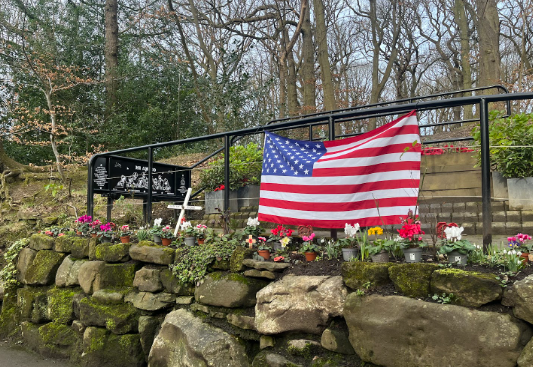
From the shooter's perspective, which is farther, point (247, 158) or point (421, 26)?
point (421, 26)

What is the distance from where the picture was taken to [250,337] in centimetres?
308

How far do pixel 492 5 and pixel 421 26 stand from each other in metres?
8.18

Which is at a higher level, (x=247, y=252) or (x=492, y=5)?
(x=492, y=5)

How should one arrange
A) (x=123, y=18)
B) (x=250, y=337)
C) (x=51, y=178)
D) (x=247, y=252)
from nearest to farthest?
(x=250, y=337) < (x=247, y=252) < (x=51, y=178) < (x=123, y=18)

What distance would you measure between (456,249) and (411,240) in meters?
0.29

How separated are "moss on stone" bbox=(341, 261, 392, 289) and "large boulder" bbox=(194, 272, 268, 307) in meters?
0.77

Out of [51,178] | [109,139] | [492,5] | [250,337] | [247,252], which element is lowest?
[250,337]

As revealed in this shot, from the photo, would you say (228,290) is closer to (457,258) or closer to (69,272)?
(457,258)

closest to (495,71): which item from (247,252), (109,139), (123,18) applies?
(247,252)

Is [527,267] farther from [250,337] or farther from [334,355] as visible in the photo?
[250,337]

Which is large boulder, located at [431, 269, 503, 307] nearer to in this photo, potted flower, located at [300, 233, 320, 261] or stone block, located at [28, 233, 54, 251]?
potted flower, located at [300, 233, 320, 261]

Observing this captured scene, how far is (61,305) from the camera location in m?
4.67

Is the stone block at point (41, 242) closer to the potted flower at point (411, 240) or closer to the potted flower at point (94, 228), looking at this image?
the potted flower at point (94, 228)

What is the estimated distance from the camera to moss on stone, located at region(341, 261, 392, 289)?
8.33 ft
